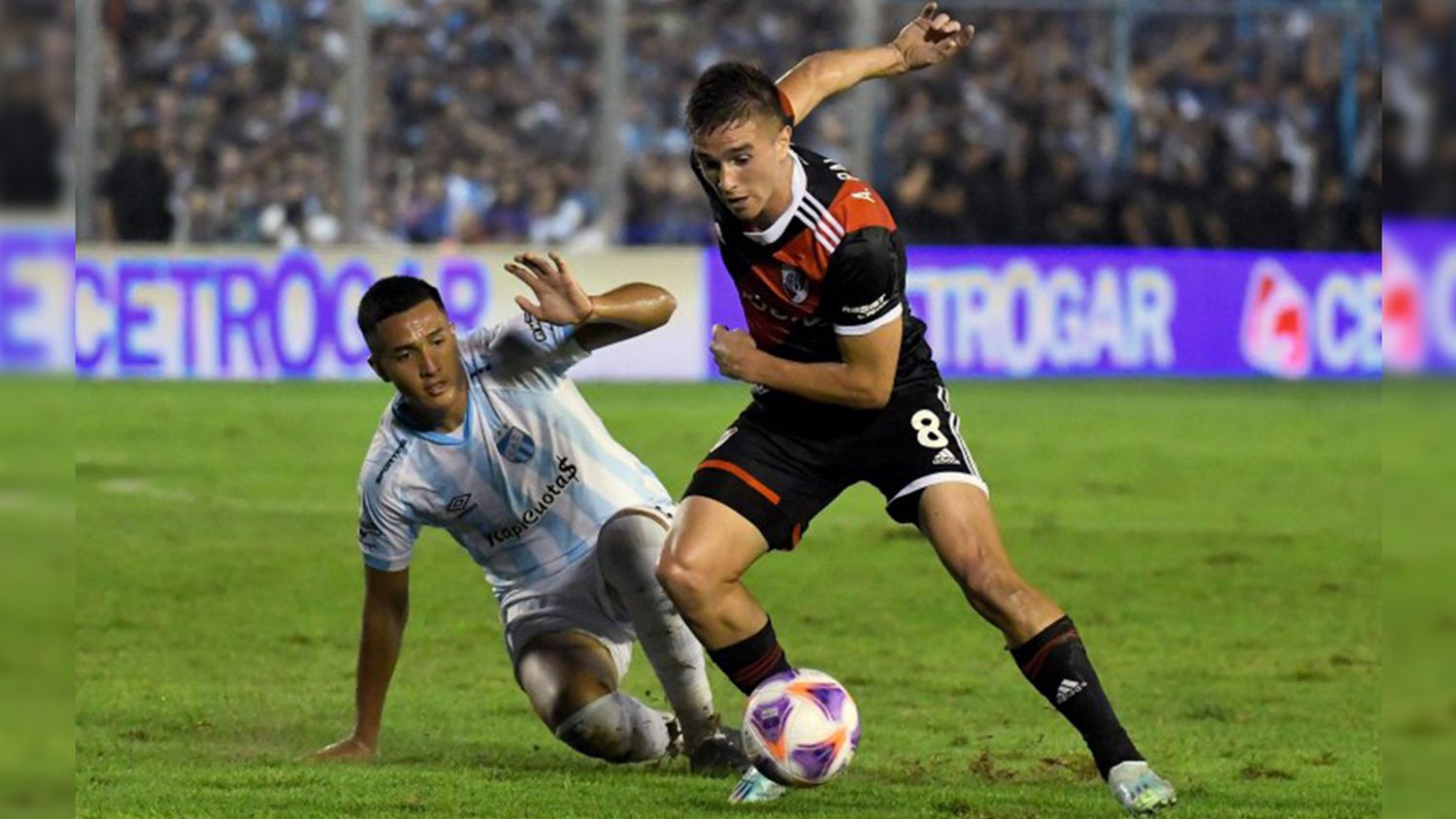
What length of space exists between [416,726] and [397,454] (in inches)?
52.4

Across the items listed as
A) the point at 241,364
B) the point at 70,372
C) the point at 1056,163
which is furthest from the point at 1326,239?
the point at 70,372

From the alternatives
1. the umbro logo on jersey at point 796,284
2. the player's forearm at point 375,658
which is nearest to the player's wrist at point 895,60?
the umbro logo on jersey at point 796,284

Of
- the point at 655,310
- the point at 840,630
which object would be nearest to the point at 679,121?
the point at 840,630

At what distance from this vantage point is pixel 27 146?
2.91m

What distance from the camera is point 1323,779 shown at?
24.1 feet

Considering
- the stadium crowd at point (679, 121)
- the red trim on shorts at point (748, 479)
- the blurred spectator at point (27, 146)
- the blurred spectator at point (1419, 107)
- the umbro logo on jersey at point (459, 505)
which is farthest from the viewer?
the stadium crowd at point (679, 121)

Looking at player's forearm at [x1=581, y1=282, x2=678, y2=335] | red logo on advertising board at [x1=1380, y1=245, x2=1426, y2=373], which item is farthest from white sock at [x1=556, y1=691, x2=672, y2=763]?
red logo on advertising board at [x1=1380, y1=245, x2=1426, y2=373]

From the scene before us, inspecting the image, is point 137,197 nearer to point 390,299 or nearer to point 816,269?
point 390,299

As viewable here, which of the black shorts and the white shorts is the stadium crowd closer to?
the white shorts

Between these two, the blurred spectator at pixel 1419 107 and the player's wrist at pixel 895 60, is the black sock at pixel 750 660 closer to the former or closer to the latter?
the player's wrist at pixel 895 60

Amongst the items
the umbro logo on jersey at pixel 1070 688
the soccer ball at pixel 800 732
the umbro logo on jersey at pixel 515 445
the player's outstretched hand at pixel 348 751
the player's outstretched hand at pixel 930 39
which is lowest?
the player's outstretched hand at pixel 348 751

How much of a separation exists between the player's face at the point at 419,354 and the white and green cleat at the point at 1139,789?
236 centimetres

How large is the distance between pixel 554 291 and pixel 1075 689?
1.84 metres

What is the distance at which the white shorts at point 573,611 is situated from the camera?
Answer: 25.2 ft
